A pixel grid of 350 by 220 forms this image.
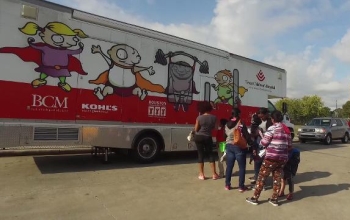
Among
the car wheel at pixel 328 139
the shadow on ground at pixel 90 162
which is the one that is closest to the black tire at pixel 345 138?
the car wheel at pixel 328 139

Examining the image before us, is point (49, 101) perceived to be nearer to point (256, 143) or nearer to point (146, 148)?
point (146, 148)

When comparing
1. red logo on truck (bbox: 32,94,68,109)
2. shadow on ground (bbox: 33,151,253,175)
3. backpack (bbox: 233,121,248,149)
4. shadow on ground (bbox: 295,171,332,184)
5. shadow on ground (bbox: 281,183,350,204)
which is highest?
red logo on truck (bbox: 32,94,68,109)

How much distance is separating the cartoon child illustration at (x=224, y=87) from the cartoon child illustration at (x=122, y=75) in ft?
8.47

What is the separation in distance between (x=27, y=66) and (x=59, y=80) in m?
0.73

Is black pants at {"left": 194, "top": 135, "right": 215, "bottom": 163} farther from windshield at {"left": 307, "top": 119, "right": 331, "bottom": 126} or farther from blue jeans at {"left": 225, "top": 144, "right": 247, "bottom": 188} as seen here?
windshield at {"left": 307, "top": 119, "right": 331, "bottom": 126}

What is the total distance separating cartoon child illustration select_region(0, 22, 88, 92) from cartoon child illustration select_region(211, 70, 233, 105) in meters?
4.62

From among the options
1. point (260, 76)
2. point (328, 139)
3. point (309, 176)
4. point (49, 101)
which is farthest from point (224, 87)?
point (328, 139)

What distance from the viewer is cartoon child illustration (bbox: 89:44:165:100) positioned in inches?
332

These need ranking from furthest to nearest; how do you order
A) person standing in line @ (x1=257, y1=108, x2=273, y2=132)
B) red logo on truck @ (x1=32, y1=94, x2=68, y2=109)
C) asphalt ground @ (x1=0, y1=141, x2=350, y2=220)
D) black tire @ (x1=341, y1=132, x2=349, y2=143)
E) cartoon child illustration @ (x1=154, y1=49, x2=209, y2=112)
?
1. black tire @ (x1=341, y1=132, x2=349, y2=143)
2. cartoon child illustration @ (x1=154, y1=49, x2=209, y2=112)
3. red logo on truck @ (x1=32, y1=94, x2=68, y2=109)
4. person standing in line @ (x1=257, y1=108, x2=273, y2=132)
5. asphalt ground @ (x1=0, y1=141, x2=350, y2=220)

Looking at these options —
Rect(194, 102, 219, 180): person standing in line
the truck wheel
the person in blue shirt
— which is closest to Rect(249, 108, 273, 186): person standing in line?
the person in blue shirt

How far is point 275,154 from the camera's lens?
5.73 metres

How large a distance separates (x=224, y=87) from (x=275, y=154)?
5.76 m

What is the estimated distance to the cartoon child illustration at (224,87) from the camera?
11078 millimetres

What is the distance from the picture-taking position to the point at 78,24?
8.05 metres
